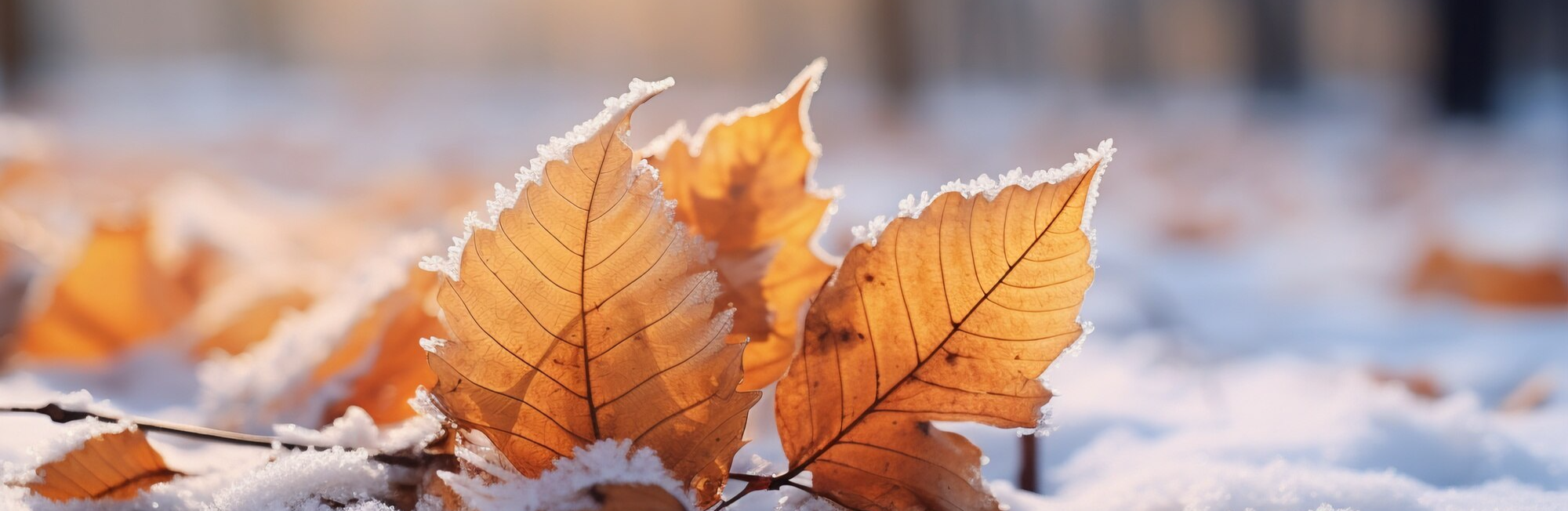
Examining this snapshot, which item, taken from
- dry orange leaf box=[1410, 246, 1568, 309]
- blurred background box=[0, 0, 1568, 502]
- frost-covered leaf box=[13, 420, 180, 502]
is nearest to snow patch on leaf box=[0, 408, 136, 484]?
frost-covered leaf box=[13, 420, 180, 502]

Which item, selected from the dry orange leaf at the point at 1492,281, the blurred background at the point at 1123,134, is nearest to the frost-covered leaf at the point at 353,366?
the blurred background at the point at 1123,134

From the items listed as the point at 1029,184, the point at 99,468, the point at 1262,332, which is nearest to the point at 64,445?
the point at 99,468

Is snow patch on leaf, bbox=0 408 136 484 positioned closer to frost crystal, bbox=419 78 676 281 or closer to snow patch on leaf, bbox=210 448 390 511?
snow patch on leaf, bbox=210 448 390 511

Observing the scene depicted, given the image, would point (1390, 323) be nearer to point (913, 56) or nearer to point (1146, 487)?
point (1146, 487)

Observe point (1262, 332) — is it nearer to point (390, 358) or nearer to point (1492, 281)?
point (1492, 281)

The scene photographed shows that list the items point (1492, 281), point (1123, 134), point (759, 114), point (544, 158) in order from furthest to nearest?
1. point (1123, 134)
2. point (1492, 281)
3. point (759, 114)
4. point (544, 158)

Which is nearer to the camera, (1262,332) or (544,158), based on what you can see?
(544,158)

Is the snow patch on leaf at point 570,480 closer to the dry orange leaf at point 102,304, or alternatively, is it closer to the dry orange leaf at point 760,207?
the dry orange leaf at point 760,207
